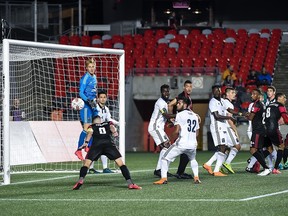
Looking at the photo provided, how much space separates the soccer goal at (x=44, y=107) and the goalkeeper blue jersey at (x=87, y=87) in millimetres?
698

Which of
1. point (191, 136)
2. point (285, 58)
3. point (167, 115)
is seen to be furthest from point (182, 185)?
point (285, 58)

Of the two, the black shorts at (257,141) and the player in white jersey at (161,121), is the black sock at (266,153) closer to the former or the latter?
the black shorts at (257,141)

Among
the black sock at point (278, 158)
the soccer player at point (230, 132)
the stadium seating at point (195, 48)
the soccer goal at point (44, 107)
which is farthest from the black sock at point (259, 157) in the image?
the stadium seating at point (195, 48)

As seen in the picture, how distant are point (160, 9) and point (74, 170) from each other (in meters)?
21.4

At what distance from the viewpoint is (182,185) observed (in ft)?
52.6

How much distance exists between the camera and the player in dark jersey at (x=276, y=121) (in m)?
19.0

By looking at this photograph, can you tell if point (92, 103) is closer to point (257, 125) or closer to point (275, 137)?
point (257, 125)

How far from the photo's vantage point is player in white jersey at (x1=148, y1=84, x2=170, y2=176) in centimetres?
1828

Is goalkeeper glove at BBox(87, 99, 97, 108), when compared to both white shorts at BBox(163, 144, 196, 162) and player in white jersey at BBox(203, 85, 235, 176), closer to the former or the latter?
player in white jersey at BBox(203, 85, 235, 176)

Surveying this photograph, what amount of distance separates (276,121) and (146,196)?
231 inches

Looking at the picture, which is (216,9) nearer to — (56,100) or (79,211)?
(56,100)

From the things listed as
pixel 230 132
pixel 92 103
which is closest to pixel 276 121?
pixel 230 132

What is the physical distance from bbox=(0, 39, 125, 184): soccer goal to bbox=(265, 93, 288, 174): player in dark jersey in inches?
126

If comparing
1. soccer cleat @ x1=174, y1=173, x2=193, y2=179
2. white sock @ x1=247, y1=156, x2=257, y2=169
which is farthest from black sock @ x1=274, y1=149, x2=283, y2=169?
soccer cleat @ x1=174, y1=173, x2=193, y2=179
